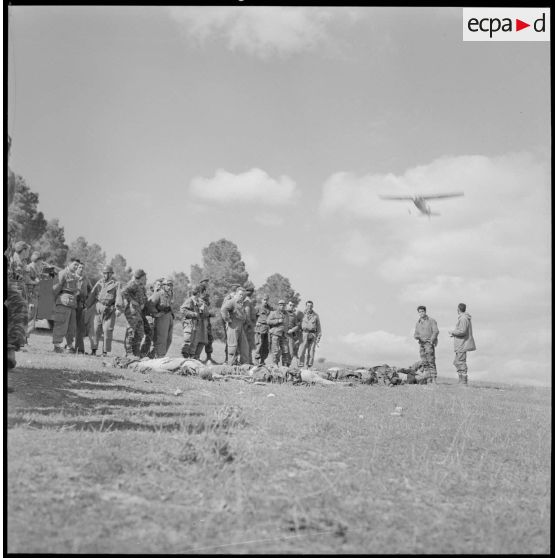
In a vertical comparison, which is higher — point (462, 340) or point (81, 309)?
point (81, 309)

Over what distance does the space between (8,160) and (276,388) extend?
244 inches

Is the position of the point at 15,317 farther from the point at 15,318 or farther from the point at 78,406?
the point at 78,406

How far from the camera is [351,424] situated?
7062 mm

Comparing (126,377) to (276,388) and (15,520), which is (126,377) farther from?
(15,520)

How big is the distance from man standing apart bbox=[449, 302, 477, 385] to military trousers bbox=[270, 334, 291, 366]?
4403 millimetres

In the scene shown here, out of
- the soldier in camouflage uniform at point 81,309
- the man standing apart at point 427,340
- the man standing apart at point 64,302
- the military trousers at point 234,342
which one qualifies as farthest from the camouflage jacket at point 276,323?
the man standing apart at point 64,302

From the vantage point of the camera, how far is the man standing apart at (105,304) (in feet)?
42.7

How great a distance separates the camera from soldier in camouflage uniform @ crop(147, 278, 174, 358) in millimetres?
13327

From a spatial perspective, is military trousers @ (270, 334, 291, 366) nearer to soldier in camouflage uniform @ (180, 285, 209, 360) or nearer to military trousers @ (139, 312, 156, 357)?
soldier in camouflage uniform @ (180, 285, 209, 360)

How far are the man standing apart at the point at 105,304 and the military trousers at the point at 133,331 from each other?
74 centimetres

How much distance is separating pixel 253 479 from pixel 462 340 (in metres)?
11.0

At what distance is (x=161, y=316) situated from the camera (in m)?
13.5

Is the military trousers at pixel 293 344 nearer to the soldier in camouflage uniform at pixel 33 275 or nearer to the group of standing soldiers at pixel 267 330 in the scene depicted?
the group of standing soldiers at pixel 267 330

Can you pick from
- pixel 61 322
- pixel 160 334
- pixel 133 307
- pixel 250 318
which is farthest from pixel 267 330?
pixel 61 322
